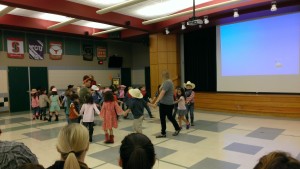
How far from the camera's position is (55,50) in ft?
35.4

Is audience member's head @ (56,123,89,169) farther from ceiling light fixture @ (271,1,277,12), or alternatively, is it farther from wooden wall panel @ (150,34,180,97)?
wooden wall panel @ (150,34,180,97)

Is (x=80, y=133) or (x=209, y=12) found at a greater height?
(x=209, y=12)

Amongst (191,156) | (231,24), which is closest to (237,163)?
(191,156)

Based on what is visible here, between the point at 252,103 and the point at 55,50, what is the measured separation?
8.64 m

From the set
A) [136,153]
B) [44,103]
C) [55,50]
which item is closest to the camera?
[136,153]

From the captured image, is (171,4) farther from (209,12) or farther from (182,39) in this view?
(182,39)

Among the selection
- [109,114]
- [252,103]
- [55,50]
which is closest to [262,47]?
[252,103]

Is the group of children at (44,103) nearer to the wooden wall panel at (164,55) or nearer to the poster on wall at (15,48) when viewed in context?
the poster on wall at (15,48)

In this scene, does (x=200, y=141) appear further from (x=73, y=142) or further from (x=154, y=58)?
(x=154, y=58)

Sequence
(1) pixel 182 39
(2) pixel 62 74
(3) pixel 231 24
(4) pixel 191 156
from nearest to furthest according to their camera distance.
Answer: (4) pixel 191 156 → (3) pixel 231 24 → (1) pixel 182 39 → (2) pixel 62 74

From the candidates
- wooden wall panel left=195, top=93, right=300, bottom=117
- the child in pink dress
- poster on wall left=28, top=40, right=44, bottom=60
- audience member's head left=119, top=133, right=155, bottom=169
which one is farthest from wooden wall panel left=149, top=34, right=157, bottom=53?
audience member's head left=119, top=133, right=155, bottom=169

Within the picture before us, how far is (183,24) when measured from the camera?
8148mm

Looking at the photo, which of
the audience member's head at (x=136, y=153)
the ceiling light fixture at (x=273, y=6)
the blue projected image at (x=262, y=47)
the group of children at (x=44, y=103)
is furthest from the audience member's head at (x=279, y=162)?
the blue projected image at (x=262, y=47)

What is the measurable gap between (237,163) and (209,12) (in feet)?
16.7
